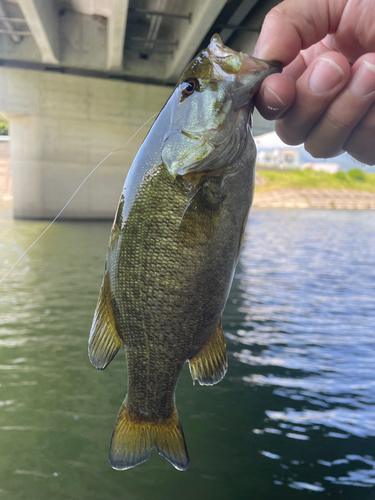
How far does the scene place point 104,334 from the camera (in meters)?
1.63

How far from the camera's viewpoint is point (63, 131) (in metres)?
20.1

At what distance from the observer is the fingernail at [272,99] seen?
1508 mm

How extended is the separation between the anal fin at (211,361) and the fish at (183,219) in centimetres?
7

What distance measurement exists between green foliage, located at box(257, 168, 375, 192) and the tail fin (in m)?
40.4

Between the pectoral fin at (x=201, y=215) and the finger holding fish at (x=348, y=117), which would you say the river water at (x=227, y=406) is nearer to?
the pectoral fin at (x=201, y=215)

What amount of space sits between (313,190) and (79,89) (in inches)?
1187

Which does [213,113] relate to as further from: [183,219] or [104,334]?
[104,334]

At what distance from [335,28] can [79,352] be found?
4.15 m

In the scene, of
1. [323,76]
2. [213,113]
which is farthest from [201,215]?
[323,76]

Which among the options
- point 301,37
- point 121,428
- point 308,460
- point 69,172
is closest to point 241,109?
point 301,37

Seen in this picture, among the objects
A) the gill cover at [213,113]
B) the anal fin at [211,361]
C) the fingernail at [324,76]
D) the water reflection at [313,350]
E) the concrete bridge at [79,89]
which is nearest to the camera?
the gill cover at [213,113]

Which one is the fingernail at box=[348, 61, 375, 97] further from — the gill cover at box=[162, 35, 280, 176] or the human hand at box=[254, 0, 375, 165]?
the gill cover at box=[162, 35, 280, 176]

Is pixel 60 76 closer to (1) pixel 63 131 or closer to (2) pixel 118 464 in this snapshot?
(1) pixel 63 131

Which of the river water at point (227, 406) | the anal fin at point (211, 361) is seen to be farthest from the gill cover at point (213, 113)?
the river water at point (227, 406)
